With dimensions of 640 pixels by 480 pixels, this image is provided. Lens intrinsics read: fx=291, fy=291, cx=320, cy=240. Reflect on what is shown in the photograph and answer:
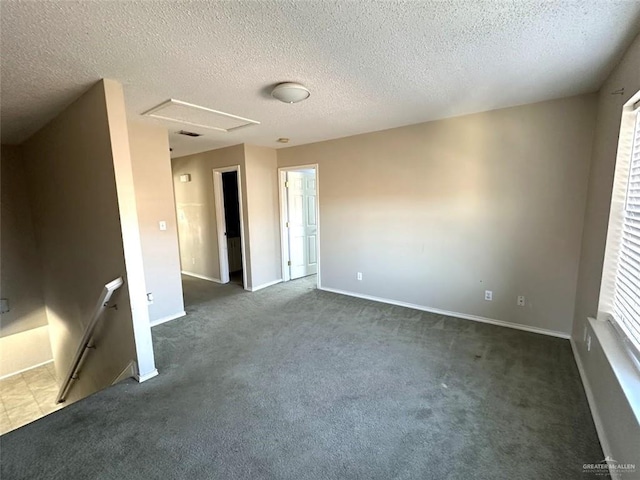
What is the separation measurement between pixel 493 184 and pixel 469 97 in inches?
38.6

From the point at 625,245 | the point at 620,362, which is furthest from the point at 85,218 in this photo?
the point at 625,245

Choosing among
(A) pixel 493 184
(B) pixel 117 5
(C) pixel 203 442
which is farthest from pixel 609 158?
(C) pixel 203 442

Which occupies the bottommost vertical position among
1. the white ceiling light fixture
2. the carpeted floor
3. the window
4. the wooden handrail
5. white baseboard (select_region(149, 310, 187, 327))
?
the carpeted floor

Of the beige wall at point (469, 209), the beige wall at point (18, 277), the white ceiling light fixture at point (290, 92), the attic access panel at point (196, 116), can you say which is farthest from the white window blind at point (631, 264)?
the beige wall at point (18, 277)

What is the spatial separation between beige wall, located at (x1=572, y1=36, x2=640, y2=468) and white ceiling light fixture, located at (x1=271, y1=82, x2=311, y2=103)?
2.03 meters

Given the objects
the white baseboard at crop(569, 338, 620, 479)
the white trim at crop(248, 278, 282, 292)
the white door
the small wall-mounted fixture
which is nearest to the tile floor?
the white trim at crop(248, 278, 282, 292)

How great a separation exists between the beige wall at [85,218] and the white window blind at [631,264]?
10.8ft

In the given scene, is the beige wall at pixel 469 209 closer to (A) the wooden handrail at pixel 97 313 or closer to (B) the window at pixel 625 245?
(B) the window at pixel 625 245

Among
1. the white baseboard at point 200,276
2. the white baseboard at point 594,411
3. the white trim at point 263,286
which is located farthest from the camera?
the white baseboard at point 200,276

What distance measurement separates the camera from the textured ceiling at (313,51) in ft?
4.59

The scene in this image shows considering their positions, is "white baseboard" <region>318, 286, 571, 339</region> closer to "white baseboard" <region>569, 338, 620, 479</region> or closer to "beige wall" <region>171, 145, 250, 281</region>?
"white baseboard" <region>569, 338, 620, 479</region>

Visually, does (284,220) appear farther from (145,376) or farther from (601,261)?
(601,261)

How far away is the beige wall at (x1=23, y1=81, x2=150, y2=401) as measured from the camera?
7.20 ft

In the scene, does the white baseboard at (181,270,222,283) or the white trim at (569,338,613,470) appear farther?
the white baseboard at (181,270,222,283)
